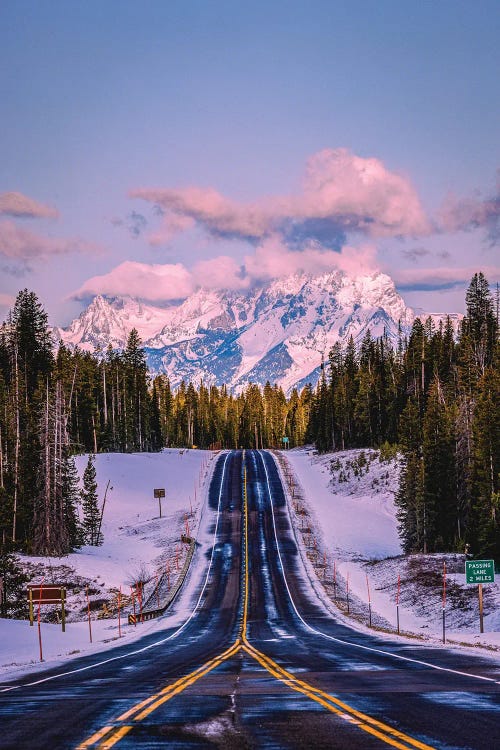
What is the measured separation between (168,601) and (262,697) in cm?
3754

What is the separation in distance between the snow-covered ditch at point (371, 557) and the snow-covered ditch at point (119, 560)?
12.2 meters

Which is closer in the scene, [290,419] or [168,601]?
[168,601]

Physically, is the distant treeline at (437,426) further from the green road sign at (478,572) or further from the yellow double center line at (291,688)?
the yellow double center line at (291,688)

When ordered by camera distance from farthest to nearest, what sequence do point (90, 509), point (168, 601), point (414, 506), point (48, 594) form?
1. point (90, 509)
2. point (414, 506)
3. point (168, 601)
4. point (48, 594)

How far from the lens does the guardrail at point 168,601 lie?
138 ft

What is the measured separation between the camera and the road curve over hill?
8.47 m

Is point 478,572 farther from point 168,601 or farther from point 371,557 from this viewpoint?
point 371,557

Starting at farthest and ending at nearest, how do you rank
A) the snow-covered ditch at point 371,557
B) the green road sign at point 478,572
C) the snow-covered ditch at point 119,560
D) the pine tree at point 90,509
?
the pine tree at point 90,509
the snow-covered ditch at point 371,557
the snow-covered ditch at point 119,560
the green road sign at point 478,572

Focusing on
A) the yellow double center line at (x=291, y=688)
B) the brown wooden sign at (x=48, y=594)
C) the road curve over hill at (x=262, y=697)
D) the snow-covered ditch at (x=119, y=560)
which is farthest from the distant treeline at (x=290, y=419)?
the yellow double center line at (x=291, y=688)

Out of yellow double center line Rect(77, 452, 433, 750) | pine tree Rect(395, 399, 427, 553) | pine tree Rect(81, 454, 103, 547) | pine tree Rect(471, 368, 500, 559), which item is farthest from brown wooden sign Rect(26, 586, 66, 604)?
pine tree Rect(395, 399, 427, 553)

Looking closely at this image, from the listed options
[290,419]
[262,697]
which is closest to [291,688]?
[262,697]

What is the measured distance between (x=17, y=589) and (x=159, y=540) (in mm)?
23141

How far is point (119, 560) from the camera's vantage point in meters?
59.8

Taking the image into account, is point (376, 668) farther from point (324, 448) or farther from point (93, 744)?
point (324, 448)
